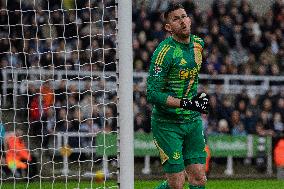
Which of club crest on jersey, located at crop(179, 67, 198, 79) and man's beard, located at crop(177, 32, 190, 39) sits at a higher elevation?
man's beard, located at crop(177, 32, 190, 39)

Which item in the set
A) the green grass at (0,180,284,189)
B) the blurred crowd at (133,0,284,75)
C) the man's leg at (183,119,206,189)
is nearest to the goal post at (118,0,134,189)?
the man's leg at (183,119,206,189)

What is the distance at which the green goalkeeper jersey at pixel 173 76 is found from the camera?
29.0 ft

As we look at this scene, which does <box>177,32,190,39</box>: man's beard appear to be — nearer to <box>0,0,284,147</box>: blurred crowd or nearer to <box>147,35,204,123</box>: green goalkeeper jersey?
<box>147,35,204,123</box>: green goalkeeper jersey

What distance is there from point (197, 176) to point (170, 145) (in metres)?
0.43

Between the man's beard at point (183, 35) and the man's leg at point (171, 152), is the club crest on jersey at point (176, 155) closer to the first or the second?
the man's leg at point (171, 152)

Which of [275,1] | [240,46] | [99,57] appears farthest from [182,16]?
[275,1]

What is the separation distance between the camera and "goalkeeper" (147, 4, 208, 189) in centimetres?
885

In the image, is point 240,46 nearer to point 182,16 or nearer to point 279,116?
point 279,116

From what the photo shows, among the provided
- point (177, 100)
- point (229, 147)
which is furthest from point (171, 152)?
point (229, 147)

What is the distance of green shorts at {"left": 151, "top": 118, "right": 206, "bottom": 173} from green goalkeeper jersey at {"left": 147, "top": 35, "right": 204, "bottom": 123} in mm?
77

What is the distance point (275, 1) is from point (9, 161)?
10453 millimetres

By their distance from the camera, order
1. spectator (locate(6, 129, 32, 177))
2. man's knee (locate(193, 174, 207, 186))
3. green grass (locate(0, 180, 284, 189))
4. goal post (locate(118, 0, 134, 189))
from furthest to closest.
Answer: spectator (locate(6, 129, 32, 177)), green grass (locate(0, 180, 284, 189)), man's knee (locate(193, 174, 207, 186)), goal post (locate(118, 0, 134, 189))

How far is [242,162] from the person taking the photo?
18.8 meters

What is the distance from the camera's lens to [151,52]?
19797 mm
